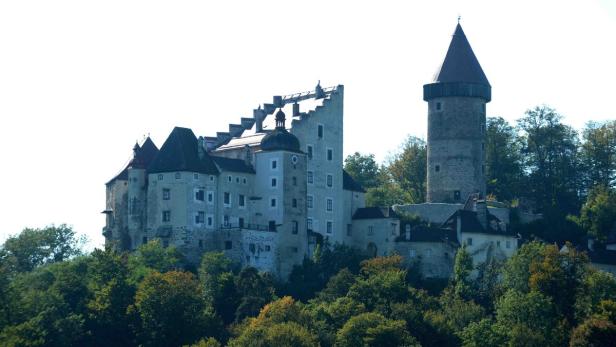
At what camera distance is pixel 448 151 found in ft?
343

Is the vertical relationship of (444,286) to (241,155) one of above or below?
below

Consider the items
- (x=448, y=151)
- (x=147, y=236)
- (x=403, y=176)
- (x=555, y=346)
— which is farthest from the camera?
(x=403, y=176)

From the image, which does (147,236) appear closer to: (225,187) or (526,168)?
(225,187)

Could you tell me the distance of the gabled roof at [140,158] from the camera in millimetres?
96125

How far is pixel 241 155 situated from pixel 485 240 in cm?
1411

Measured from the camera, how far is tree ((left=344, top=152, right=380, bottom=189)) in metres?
116

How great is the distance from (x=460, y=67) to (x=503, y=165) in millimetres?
8227

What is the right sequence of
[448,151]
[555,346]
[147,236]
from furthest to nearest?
[448,151]
[147,236]
[555,346]

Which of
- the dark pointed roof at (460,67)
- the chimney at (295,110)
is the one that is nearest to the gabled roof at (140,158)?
the chimney at (295,110)

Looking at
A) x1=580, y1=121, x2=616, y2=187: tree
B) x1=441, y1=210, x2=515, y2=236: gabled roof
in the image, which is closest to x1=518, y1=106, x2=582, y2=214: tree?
x1=580, y1=121, x2=616, y2=187: tree

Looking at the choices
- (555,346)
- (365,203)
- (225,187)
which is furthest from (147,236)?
(555,346)

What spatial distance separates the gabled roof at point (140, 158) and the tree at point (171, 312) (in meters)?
9.36

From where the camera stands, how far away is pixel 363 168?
383 ft

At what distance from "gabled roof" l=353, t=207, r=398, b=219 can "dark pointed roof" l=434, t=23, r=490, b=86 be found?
9.90m
